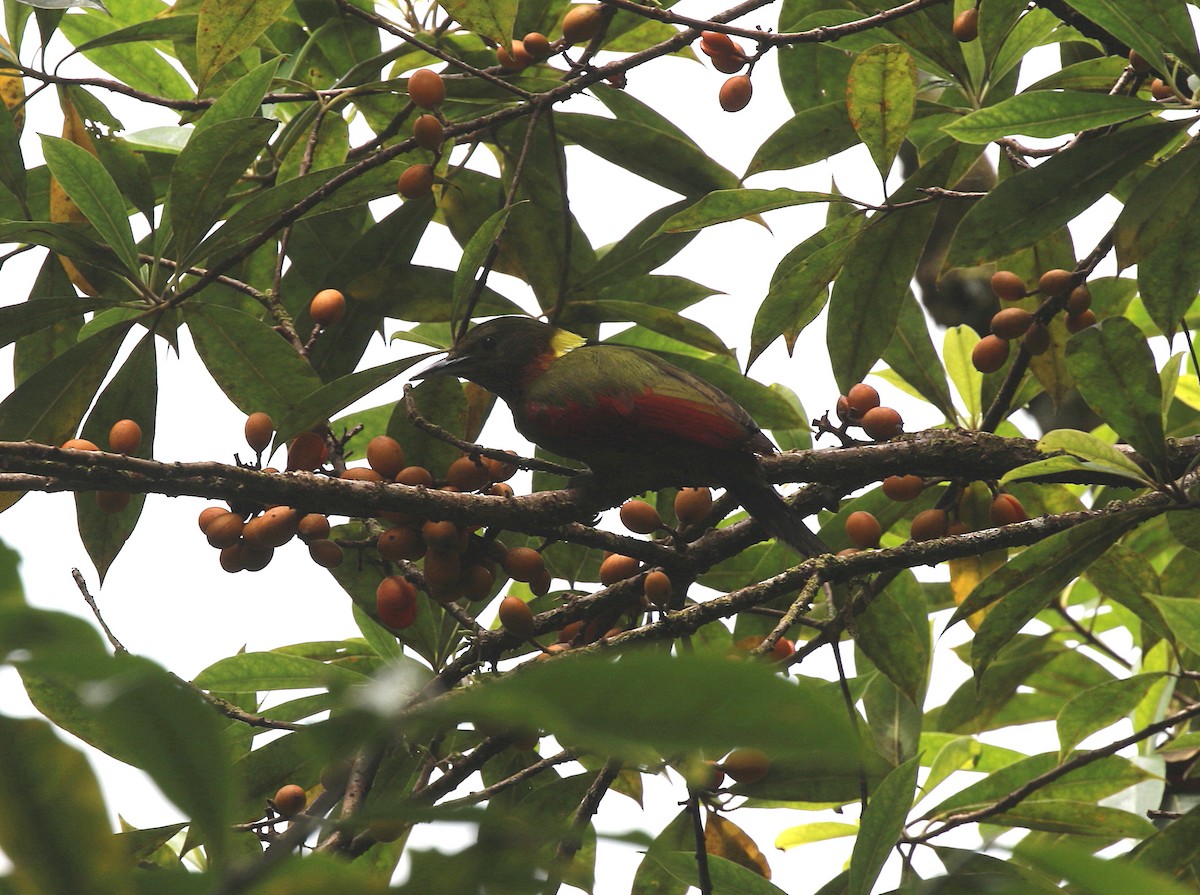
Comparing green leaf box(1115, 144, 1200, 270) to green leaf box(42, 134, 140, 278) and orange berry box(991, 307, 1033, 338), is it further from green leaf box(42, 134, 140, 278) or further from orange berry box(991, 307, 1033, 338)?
green leaf box(42, 134, 140, 278)

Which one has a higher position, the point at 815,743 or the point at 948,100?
the point at 948,100

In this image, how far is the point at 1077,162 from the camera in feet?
7.50

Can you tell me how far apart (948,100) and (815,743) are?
2964 mm

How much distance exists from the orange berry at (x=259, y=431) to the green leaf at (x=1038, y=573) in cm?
142

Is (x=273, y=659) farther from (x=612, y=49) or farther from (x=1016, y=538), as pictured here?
(x=612, y=49)

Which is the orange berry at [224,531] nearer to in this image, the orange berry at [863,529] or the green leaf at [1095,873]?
the orange berry at [863,529]

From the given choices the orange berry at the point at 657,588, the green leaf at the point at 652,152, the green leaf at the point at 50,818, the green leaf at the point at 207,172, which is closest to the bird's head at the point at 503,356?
the green leaf at the point at 652,152

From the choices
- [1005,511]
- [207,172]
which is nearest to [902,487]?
[1005,511]

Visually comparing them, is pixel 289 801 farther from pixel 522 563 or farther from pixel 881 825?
pixel 881 825

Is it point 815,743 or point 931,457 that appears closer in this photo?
point 815,743

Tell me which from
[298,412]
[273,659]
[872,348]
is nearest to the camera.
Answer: [298,412]

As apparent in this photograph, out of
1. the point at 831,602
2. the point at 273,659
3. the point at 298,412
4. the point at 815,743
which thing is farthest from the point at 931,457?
the point at 815,743

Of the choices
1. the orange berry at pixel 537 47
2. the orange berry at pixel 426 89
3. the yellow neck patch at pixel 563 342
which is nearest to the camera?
the orange berry at pixel 426 89

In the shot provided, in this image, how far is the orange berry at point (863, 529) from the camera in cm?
257
